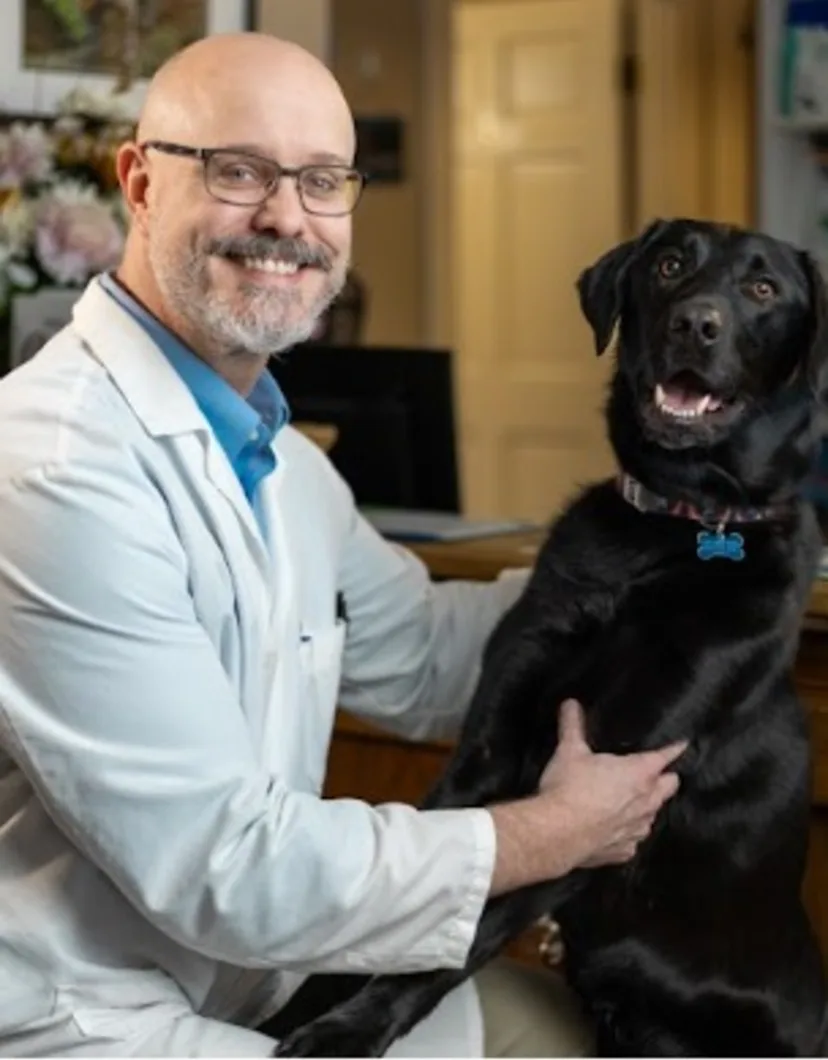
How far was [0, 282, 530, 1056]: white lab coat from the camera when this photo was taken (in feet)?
5.37

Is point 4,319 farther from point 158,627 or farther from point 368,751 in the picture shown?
point 158,627

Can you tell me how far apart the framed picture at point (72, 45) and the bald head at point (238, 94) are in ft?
3.96

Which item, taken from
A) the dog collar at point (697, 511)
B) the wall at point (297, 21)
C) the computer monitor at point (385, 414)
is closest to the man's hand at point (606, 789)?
the dog collar at point (697, 511)

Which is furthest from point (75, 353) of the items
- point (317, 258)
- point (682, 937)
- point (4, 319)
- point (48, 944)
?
point (4, 319)

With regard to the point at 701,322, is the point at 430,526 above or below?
below

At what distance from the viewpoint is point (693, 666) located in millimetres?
1786

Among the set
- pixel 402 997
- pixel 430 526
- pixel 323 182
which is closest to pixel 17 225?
pixel 430 526

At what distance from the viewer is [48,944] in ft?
5.73

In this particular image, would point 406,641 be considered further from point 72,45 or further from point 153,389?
point 72,45

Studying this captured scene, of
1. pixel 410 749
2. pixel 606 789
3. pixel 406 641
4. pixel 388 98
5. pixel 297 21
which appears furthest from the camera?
pixel 388 98

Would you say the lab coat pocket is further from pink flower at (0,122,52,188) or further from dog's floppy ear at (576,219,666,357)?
pink flower at (0,122,52,188)

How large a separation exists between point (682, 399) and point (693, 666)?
0.82 ft

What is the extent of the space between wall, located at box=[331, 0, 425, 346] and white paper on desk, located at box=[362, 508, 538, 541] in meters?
3.13

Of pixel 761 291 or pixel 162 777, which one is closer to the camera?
pixel 162 777
